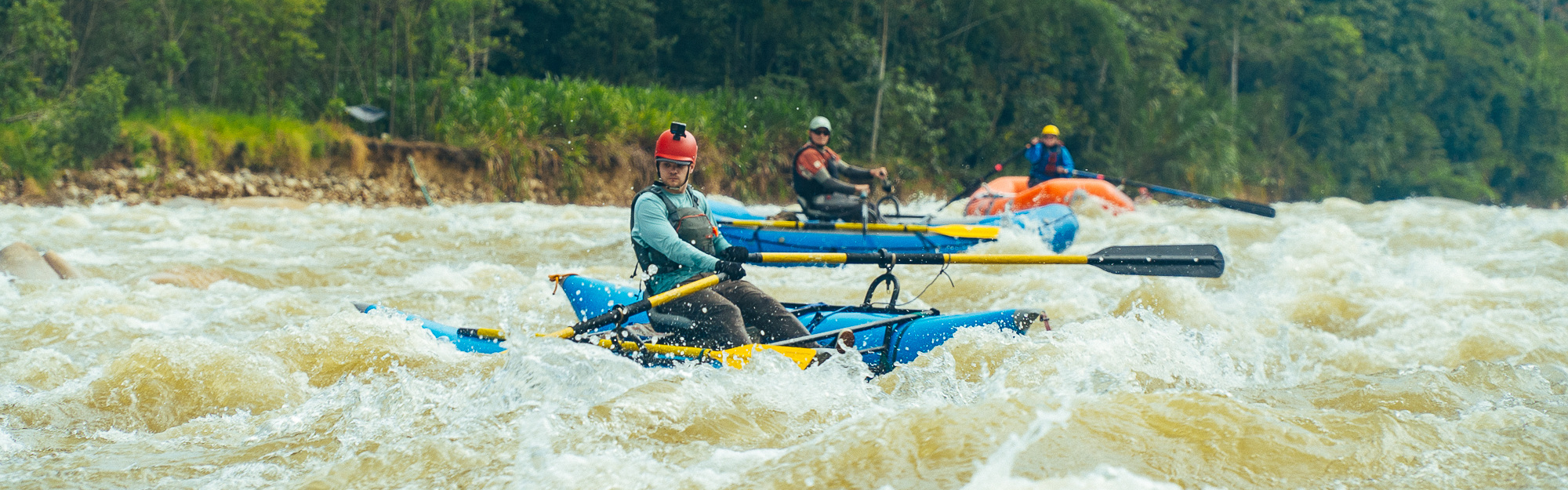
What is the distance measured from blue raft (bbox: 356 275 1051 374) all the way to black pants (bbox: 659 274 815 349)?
0.21 meters

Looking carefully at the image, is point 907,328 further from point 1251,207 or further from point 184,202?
point 184,202

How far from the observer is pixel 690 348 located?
12.5 feet

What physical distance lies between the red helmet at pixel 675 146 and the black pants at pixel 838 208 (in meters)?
4.48

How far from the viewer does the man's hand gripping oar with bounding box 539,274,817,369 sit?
3.74m

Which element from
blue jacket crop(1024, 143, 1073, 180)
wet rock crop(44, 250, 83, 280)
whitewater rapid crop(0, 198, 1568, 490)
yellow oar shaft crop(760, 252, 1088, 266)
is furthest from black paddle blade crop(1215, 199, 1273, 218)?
wet rock crop(44, 250, 83, 280)

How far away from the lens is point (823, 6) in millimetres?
18281

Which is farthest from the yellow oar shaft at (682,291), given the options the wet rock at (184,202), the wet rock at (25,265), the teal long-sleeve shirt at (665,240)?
the wet rock at (184,202)

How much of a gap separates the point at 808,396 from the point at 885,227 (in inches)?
173

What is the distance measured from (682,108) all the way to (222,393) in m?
11.8

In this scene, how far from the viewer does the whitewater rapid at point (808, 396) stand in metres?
2.95

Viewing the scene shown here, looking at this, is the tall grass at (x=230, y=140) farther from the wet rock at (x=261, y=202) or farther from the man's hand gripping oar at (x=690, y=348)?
the man's hand gripping oar at (x=690, y=348)

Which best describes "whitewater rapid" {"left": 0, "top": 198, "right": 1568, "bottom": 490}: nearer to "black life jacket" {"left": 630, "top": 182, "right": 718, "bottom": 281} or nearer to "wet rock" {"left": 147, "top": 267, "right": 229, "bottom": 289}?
"wet rock" {"left": 147, "top": 267, "right": 229, "bottom": 289}

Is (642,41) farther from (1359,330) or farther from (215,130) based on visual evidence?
(1359,330)

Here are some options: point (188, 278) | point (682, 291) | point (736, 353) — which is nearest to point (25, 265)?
point (188, 278)
